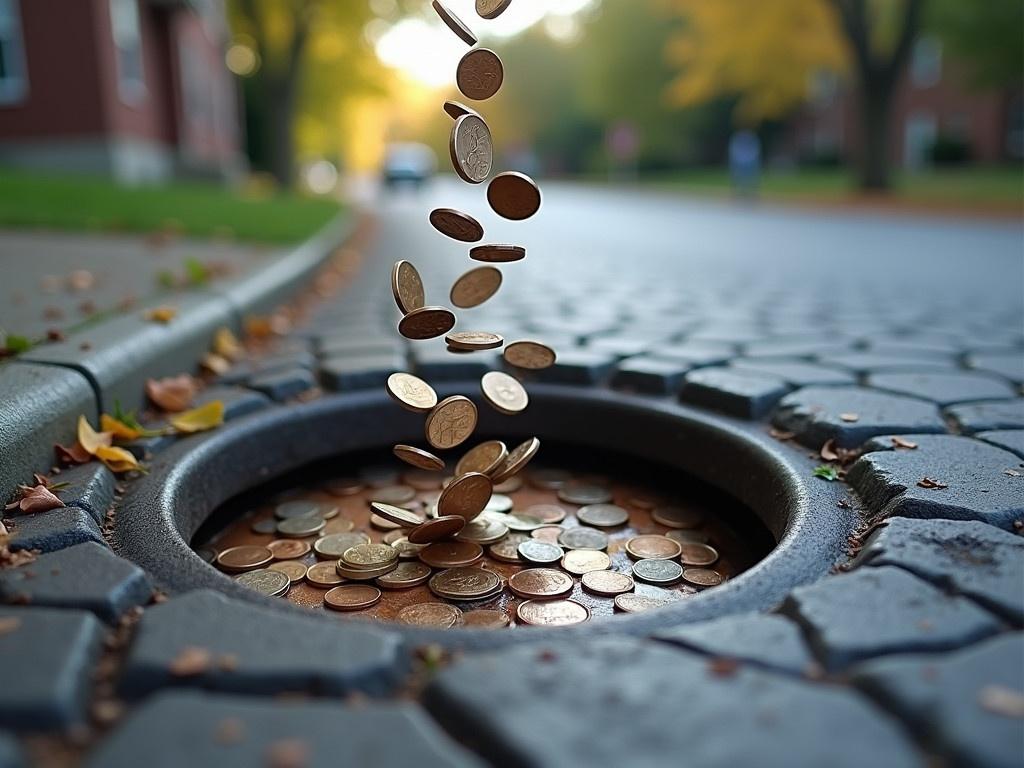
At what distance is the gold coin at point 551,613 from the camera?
1.63 meters

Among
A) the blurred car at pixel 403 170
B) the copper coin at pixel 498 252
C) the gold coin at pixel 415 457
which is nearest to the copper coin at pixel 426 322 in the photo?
the copper coin at pixel 498 252

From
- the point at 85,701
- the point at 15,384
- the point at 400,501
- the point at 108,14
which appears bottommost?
the point at 400,501

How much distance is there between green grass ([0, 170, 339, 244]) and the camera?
6148mm

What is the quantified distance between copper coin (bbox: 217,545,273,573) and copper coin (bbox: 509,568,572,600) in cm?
58

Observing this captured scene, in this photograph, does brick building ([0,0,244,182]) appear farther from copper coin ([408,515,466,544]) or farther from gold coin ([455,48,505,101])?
copper coin ([408,515,466,544])

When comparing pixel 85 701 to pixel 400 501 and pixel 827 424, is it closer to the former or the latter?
pixel 400 501

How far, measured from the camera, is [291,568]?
1896 millimetres

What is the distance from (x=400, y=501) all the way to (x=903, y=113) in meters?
36.2

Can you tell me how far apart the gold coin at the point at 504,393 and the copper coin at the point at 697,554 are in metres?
0.51

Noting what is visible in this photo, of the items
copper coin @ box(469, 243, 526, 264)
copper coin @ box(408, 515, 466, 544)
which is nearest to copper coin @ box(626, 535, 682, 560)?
copper coin @ box(408, 515, 466, 544)

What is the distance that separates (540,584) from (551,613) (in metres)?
0.11

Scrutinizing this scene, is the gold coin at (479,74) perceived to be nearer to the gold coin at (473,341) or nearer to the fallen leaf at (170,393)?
the gold coin at (473,341)

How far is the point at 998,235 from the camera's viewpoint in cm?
1017

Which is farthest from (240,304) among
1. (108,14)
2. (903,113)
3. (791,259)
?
(903,113)
